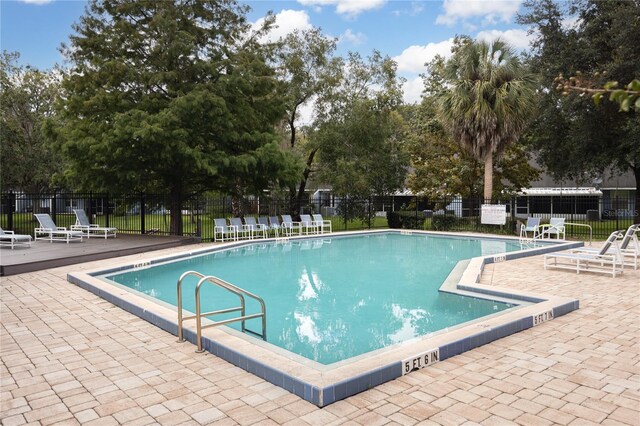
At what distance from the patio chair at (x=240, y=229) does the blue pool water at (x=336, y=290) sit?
118cm

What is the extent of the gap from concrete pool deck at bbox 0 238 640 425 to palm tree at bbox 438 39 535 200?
14.3 metres

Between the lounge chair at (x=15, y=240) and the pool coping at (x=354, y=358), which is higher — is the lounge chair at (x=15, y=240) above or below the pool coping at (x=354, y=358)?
above

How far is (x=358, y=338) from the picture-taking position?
20.1 ft

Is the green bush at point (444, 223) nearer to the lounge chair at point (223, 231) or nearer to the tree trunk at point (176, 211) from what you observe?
the lounge chair at point (223, 231)

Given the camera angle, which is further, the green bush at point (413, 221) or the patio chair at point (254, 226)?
the green bush at point (413, 221)

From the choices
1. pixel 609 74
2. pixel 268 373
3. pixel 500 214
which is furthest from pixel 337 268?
pixel 609 74

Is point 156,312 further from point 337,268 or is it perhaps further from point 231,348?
point 337,268

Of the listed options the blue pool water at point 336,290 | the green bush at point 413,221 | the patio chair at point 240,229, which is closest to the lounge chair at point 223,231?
the patio chair at point 240,229

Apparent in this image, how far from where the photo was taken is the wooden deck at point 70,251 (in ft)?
33.4

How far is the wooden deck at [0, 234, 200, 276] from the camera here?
10182 millimetres

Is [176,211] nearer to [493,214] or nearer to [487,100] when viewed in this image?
[493,214]

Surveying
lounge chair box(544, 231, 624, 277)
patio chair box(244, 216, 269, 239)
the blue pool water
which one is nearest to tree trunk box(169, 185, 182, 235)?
patio chair box(244, 216, 269, 239)

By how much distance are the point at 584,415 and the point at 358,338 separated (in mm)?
3080

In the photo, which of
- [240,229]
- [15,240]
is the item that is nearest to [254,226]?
[240,229]
